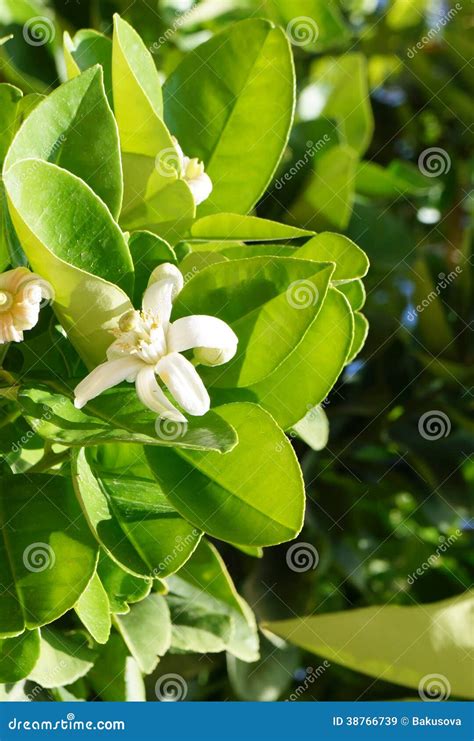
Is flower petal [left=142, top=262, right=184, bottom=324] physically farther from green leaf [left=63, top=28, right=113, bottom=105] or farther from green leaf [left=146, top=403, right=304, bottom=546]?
green leaf [left=63, top=28, right=113, bottom=105]

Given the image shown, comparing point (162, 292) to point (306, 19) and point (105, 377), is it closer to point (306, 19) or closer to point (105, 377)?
point (105, 377)

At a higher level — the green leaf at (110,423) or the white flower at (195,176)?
the white flower at (195,176)

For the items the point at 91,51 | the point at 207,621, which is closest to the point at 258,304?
the point at 91,51

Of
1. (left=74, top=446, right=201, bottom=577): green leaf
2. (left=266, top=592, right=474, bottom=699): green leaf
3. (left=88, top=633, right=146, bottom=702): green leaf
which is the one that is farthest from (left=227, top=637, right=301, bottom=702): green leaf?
(left=74, top=446, right=201, bottom=577): green leaf

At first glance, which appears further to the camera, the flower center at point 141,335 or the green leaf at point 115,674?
the green leaf at point 115,674

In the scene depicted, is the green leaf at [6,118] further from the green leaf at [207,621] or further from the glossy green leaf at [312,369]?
the green leaf at [207,621]

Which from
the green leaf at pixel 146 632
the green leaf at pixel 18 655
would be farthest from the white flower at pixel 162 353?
the green leaf at pixel 146 632

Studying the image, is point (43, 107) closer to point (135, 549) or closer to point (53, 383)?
point (53, 383)

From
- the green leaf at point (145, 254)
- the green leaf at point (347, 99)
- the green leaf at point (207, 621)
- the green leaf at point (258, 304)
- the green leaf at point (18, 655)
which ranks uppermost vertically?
the green leaf at point (347, 99)
